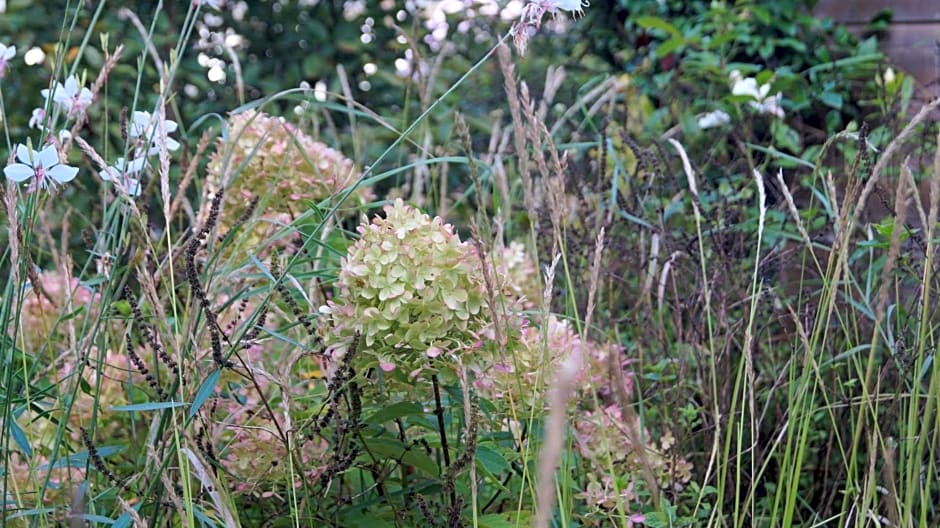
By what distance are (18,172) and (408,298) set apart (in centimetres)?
43

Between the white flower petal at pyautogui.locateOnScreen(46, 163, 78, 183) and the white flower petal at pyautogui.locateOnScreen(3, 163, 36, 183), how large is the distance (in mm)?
19

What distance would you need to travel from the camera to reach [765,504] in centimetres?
159

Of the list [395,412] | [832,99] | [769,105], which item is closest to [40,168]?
[395,412]

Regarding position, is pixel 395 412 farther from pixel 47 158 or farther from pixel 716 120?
pixel 716 120

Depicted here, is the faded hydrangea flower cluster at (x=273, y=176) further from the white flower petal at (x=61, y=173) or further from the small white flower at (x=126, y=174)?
the white flower petal at (x=61, y=173)

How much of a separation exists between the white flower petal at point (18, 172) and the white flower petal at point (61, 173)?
19 millimetres

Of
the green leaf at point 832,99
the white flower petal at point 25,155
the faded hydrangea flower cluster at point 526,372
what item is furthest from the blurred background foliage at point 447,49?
the white flower petal at point 25,155

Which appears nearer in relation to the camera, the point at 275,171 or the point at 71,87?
the point at 71,87

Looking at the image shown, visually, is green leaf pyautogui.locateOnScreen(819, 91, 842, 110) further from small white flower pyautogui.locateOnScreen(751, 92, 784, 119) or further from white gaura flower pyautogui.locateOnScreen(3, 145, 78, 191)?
white gaura flower pyautogui.locateOnScreen(3, 145, 78, 191)

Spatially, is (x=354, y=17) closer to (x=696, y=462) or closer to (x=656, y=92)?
(x=656, y=92)

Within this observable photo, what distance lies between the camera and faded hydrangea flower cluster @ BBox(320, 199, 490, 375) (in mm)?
1022

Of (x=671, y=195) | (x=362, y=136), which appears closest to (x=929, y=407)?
(x=671, y=195)

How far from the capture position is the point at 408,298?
102 centimetres

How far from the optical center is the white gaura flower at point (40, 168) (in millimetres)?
1048
